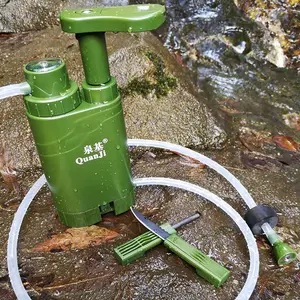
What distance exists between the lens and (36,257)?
5.41 ft

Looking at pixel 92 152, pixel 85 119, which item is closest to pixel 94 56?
pixel 85 119

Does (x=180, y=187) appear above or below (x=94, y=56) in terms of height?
below

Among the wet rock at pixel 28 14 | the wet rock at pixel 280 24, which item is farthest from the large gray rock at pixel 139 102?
the wet rock at pixel 280 24

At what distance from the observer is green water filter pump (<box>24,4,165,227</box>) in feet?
4.58

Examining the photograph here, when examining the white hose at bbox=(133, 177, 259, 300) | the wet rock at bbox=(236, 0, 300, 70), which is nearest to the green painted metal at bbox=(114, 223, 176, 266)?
the white hose at bbox=(133, 177, 259, 300)

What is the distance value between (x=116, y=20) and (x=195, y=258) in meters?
1.01

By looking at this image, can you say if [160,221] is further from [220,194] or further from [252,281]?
[252,281]

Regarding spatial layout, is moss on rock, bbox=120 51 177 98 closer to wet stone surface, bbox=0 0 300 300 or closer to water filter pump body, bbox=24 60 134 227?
wet stone surface, bbox=0 0 300 300

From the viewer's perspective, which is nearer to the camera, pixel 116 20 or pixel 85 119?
pixel 116 20

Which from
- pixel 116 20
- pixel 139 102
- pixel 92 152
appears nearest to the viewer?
pixel 116 20

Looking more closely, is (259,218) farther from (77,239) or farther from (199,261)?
(77,239)

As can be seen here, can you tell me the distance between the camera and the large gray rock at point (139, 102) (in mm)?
2202

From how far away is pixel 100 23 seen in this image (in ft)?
4.56

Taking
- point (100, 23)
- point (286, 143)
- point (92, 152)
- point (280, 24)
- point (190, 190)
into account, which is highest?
point (100, 23)
